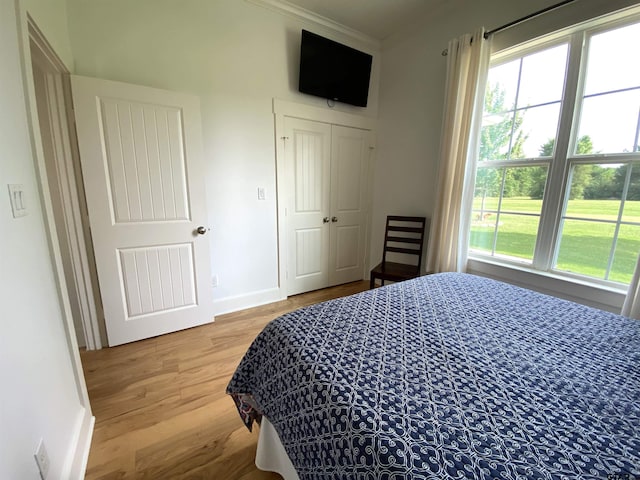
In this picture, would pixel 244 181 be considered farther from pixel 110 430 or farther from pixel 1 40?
pixel 110 430

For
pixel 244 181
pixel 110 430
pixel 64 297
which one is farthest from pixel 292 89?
pixel 110 430

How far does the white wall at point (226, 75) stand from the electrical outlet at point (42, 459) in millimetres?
1653

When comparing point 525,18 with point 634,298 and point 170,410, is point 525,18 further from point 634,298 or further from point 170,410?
point 170,410

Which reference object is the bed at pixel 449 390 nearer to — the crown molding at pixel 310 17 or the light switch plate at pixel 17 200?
the light switch plate at pixel 17 200

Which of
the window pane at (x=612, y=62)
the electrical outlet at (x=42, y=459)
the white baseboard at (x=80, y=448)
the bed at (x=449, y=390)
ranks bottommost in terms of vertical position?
the white baseboard at (x=80, y=448)

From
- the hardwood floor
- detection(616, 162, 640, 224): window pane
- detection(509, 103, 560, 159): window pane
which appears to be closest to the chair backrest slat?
detection(509, 103, 560, 159): window pane

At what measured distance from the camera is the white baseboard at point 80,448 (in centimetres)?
108

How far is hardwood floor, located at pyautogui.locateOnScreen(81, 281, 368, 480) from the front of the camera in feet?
3.91

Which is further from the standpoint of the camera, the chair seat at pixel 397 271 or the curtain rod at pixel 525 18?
the chair seat at pixel 397 271

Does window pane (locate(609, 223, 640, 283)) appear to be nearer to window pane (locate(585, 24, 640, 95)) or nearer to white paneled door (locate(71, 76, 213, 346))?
window pane (locate(585, 24, 640, 95))

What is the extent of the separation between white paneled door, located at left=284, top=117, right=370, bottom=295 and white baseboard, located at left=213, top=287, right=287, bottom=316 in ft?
0.63

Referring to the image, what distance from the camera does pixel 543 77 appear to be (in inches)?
77.4

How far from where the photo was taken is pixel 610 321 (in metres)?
1.14

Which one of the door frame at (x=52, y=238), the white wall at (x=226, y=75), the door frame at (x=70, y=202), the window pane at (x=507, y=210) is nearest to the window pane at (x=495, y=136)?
the window pane at (x=507, y=210)
